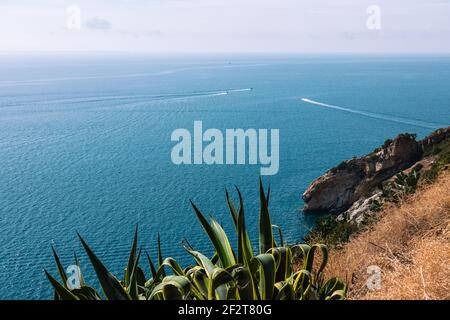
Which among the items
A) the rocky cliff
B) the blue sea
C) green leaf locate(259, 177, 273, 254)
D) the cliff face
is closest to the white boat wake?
the blue sea

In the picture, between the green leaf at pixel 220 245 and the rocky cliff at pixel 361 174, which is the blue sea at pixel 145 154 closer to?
the rocky cliff at pixel 361 174

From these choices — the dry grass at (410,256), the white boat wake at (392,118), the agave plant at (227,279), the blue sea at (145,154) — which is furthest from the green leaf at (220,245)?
the white boat wake at (392,118)

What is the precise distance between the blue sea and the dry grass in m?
3.84

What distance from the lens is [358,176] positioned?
27.7 meters

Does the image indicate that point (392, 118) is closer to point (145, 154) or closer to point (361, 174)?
point (361, 174)

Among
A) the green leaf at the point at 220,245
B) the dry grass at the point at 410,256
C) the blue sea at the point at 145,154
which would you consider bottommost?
the blue sea at the point at 145,154

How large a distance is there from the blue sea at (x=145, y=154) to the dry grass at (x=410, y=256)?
384 centimetres

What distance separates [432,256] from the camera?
323 centimetres

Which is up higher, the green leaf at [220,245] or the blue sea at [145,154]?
the green leaf at [220,245]

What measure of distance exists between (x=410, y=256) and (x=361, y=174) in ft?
81.2

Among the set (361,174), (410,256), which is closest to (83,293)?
(410,256)

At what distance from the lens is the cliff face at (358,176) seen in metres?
26.9
